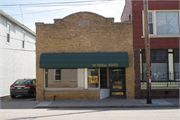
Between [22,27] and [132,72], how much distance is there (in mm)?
12963

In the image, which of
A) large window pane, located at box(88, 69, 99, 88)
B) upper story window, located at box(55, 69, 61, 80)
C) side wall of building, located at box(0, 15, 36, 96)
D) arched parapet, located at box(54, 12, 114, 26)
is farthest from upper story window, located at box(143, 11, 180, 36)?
side wall of building, located at box(0, 15, 36, 96)

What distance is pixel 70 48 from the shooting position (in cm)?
1197

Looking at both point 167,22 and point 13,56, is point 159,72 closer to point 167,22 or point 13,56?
point 167,22

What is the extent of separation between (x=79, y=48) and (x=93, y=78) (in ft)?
8.07

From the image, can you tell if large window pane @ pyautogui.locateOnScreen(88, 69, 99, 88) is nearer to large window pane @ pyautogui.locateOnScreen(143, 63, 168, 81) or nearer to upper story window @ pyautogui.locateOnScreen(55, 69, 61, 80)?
upper story window @ pyautogui.locateOnScreen(55, 69, 61, 80)

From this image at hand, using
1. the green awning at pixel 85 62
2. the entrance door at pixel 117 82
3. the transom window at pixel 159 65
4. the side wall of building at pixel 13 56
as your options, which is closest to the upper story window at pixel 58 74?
the green awning at pixel 85 62

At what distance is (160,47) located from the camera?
1198cm

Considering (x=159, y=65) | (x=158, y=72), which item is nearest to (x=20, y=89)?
(x=158, y=72)

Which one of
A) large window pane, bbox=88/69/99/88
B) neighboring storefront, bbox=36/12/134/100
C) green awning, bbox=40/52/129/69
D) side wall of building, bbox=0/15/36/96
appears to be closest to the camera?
green awning, bbox=40/52/129/69

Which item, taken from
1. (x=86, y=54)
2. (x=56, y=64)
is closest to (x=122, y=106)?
(x=86, y=54)

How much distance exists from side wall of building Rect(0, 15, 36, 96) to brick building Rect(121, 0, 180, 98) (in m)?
11.3

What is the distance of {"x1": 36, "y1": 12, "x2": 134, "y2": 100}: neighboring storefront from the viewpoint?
11758 millimetres

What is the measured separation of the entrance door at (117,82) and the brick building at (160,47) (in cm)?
113

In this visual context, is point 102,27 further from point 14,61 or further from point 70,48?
point 14,61
